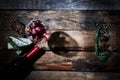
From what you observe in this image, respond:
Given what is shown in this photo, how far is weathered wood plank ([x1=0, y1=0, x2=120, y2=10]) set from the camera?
1820 mm

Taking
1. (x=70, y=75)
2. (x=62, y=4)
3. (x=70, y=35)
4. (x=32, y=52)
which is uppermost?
(x=62, y=4)

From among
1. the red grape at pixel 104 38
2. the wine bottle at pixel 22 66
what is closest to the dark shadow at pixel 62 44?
the wine bottle at pixel 22 66

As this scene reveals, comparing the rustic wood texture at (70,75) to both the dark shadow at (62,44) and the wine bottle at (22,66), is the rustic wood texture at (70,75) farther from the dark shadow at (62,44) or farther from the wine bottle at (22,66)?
the dark shadow at (62,44)

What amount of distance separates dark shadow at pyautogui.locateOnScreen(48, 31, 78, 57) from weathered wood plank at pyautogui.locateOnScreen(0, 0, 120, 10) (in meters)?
0.22

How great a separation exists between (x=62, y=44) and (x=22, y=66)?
1.18 feet

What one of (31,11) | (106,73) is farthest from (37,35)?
(106,73)

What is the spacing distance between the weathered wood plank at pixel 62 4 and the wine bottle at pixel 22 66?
0.33m

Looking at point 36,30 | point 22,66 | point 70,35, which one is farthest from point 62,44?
point 22,66

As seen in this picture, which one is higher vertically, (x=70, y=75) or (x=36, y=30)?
(x=36, y=30)

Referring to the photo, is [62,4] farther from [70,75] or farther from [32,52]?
[70,75]

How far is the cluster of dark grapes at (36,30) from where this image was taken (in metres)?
1.85

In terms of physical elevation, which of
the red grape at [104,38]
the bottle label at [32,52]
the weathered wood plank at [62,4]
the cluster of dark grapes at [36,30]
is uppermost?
the weathered wood plank at [62,4]

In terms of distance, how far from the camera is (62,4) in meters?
1.84

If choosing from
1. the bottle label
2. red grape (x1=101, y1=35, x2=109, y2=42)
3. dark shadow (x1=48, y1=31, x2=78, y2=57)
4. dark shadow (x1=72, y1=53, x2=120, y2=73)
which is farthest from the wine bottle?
red grape (x1=101, y1=35, x2=109, y2=42)
